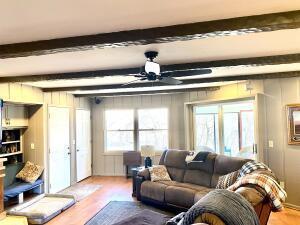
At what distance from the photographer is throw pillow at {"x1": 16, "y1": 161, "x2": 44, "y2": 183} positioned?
5737 millimetres

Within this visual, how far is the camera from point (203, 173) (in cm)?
528

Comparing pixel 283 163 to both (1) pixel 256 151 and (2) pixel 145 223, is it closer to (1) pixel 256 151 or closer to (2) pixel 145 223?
(1) pixel 256 151

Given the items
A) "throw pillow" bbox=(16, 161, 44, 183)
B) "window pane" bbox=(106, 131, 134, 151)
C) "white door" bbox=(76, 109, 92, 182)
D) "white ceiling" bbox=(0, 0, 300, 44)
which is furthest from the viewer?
"window pane" bbox=(106, 131, 134, 151)

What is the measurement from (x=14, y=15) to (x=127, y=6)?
2.89 ft

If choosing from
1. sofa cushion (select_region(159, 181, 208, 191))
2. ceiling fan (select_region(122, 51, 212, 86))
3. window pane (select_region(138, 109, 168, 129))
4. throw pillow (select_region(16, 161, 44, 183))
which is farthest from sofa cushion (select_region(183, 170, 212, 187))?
throw pillow (select_region(16, 161, 44, 183))

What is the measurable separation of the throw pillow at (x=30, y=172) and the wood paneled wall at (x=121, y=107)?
254cm

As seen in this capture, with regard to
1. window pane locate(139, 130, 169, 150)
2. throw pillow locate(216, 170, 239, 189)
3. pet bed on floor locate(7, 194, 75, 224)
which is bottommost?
pet bed on floor locate(7, 194, 75, 224)

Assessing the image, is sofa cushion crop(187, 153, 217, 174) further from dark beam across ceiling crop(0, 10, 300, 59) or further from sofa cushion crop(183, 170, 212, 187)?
dark beam across ceiling crop(0, 10, 300, 59)

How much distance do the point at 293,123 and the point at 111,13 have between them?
163 inches

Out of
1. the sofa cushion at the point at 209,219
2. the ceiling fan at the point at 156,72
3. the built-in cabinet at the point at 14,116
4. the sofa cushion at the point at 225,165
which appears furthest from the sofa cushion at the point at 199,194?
the built-in cabinet at the point at 14,116

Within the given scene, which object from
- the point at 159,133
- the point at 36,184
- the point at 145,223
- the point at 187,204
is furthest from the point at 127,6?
the point at 159,133

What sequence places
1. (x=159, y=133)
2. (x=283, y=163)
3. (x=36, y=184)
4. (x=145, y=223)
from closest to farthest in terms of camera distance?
(x=145, y=223), (x=283, y=163), (x=36, y=184), (x=159, y=133)

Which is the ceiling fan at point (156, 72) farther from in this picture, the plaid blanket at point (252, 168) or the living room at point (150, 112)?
the plaid blanket at point (252, 168)

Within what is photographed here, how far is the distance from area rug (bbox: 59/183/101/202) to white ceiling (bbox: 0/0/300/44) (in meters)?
4.38
